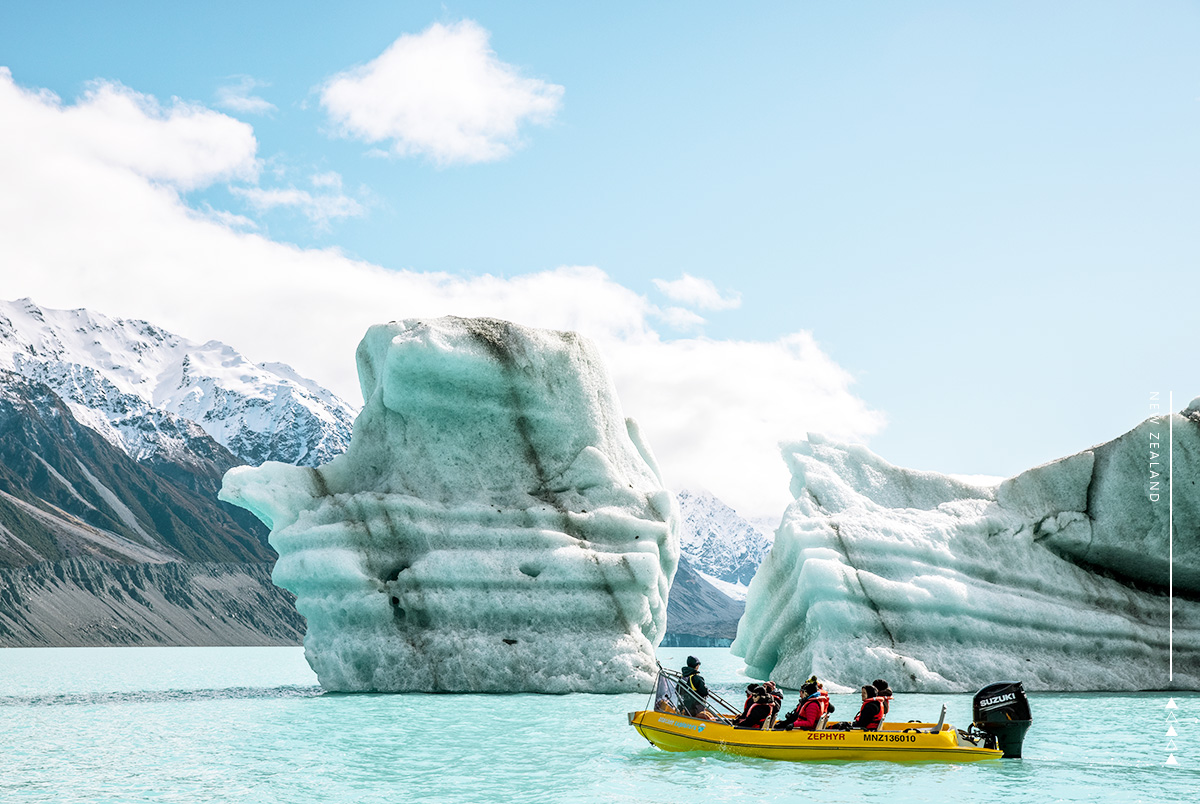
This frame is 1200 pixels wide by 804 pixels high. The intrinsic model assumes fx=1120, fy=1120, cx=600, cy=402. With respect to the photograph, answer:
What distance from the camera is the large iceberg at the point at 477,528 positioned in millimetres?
23859

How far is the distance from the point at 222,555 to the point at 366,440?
483 feet

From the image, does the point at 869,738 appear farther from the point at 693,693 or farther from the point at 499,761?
the point at 499,761

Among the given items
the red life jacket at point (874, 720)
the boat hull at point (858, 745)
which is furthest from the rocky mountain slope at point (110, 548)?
the red life jacket at point (874, 720)

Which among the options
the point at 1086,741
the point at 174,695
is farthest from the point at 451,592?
the point at 1086,741

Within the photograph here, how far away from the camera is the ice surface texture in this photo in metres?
24.8

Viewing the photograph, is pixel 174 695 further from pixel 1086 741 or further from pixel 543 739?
pixel 1086 741

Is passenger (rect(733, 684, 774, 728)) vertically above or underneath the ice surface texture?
underneath

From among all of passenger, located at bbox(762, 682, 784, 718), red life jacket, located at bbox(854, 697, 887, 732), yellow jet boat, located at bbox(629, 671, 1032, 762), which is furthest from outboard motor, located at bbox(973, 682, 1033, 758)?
passenger, located at bbox(762, 682, 784, 718)

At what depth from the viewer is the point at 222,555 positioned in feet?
539

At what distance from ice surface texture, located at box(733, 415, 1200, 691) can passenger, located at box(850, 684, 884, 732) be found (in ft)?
29.6

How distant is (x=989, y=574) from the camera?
2594 centimetres

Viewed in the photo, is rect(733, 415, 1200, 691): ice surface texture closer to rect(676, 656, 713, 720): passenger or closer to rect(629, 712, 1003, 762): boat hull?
rect(676, 656, 713, 720): passenger

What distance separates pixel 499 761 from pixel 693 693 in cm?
309

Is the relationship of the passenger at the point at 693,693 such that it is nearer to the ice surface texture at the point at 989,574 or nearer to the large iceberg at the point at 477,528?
the large iceberg at the point at 477,528
